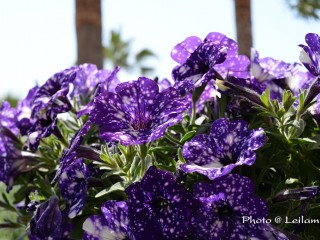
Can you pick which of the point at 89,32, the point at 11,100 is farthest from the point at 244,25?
the point at 11,100

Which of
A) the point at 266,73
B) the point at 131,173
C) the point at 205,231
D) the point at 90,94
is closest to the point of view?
the point at 205,231

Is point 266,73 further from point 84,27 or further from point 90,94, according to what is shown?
point 84,27

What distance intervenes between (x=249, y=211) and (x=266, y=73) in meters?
0.46

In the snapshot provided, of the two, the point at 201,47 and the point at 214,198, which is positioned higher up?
the point at 201,47

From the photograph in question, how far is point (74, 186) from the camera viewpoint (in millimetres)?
1048

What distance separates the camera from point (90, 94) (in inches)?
56.1

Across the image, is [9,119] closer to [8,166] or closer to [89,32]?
[8,166]

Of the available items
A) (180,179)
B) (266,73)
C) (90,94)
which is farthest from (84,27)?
(180,179)

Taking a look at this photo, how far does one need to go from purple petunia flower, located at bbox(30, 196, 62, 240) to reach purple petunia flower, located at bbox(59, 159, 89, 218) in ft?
0.10

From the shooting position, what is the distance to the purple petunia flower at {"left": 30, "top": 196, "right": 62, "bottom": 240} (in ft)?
3.22

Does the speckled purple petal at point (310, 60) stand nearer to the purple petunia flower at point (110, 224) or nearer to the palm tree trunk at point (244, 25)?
the purple petunia flower at point (110, 224)

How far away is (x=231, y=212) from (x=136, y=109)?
259 mm

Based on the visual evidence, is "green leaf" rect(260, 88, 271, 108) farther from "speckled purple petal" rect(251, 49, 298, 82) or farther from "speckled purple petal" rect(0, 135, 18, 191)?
"speckled purple petal" rect(0, 135, 18, 191)

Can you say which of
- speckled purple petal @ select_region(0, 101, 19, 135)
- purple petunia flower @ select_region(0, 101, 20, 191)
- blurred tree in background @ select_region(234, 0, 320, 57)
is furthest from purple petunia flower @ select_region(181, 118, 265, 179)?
blurred tree in background @ select_region(234, 0, 320, 57)
